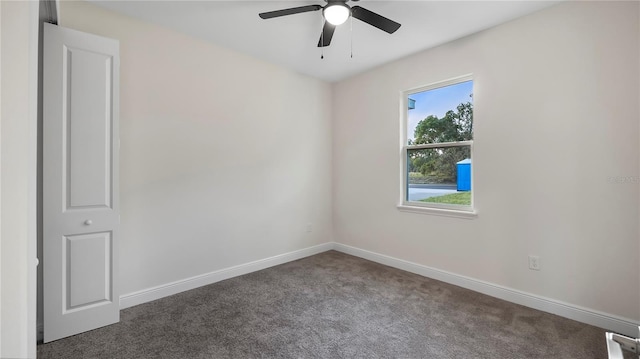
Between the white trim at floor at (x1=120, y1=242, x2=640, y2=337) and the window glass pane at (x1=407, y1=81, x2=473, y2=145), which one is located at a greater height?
the window glass pane at (x1=407, y1=81, x2=473, y2=145)

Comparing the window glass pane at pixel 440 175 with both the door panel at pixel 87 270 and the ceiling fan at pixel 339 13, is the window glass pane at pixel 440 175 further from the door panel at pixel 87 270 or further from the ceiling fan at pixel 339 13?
the door panel at pixel 87 270

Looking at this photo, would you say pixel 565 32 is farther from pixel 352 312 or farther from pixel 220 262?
pixel 220 262

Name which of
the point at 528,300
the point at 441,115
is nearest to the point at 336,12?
the point at 441,115

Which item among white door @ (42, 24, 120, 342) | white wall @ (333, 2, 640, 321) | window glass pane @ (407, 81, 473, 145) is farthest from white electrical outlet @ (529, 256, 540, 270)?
white door @ (42, 24, 120, 342)

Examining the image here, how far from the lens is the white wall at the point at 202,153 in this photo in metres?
2.57

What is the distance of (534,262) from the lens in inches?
99.7

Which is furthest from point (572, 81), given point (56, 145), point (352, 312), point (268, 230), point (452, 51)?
point (56, 145)

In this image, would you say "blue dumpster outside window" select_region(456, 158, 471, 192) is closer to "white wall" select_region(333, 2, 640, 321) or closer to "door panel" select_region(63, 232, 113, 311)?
"white wall" select_region(333, 2, 640, 321)

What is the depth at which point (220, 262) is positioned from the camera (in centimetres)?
317

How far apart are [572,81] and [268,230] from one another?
134 inches

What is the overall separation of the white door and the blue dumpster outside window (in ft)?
10.8

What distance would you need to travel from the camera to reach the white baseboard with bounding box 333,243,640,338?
2.12 metres

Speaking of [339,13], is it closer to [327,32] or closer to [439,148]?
[327,32]
